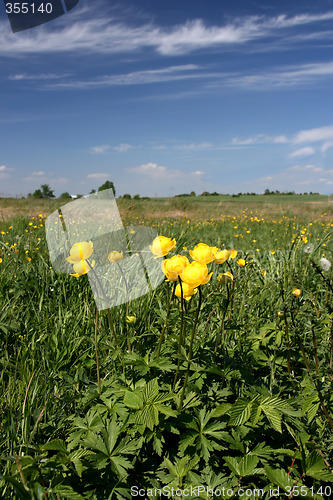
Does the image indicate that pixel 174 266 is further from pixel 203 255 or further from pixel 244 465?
pixel 244 465

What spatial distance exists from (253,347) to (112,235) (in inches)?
36.1

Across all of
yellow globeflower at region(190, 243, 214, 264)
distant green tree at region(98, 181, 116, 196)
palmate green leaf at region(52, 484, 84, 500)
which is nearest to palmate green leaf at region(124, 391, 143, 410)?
palmate green leaf at region(52, 484, 84, 500)

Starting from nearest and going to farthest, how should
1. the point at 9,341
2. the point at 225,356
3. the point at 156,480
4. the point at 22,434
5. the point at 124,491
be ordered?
the point at 124,491 → the point at 156,480 → the point at 22,434 → the point at 225,356 → the point at 9,341

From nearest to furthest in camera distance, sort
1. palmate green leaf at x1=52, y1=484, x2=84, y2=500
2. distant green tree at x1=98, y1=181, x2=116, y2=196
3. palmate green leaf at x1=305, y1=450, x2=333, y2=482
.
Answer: palmate green leaf at x1=52, y1=484, x2=84, y2=500, palmate green leaf at x1=305, y1=450, x2=333, y2=482, distant green tree at x1=98, y1=181, x2=116, y2=196

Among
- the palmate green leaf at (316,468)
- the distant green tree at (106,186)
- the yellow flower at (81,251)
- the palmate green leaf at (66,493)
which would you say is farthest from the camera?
the distant green tree at (106,186)

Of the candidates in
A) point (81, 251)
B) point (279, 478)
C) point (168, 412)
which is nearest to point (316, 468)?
A: point (279, 478)

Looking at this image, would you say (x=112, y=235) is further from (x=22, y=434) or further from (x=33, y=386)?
(x=22, y=434)

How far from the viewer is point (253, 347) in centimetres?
170

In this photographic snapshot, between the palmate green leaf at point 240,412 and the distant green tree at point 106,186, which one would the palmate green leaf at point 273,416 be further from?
the distant green tree at point 106,186

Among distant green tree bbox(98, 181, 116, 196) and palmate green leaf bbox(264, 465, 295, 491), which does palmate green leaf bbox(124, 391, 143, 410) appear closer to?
palmate green leaf bbox(264, 465, 295, 491)

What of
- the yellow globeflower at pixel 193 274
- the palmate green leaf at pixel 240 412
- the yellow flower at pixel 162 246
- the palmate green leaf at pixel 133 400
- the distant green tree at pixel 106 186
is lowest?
the palmate green leaf at pixel 240 412

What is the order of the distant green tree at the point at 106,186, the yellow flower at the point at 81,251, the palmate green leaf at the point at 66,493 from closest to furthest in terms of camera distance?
Answer: 1. the palmate green leaf at the point at 66,493
2. the yellow flower at the point at 81,251
3. the distant green tree at the point at 106,186

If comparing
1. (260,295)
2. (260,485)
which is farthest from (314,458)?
(260,295)

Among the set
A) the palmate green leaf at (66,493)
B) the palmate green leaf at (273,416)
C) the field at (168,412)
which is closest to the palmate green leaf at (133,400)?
the field at (168,412)
